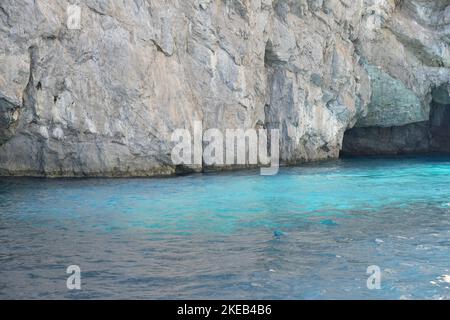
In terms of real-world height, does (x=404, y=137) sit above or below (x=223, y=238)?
above

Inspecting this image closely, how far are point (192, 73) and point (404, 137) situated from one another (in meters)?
15.8

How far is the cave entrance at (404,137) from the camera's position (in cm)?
3272

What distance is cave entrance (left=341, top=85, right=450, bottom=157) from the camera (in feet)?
107

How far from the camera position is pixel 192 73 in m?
21.6

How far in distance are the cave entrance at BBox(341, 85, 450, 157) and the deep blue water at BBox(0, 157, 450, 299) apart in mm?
14525

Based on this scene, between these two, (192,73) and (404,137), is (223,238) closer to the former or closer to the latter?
(192,73)

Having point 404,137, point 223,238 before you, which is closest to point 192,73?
point 223,238

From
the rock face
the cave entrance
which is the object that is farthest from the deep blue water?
the cave entrance

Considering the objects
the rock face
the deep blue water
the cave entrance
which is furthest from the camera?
the cave entrance

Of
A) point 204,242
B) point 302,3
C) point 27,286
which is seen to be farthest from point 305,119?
point 27,286

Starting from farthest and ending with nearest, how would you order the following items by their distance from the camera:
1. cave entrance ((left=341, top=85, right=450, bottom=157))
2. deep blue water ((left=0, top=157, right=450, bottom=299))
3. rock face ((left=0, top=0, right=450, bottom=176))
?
1. cave entrance ((left=341, top=85, right=450, bottom=157))
2. rock face ((left=0, top=0, right=450, bottom=176))
3. deep blue water ((left=0, top=157, right=450, bottom=299))

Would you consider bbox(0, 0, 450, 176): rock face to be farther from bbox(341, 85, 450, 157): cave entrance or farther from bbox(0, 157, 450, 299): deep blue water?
bbox(341, 85, 450, 157): cave entrance

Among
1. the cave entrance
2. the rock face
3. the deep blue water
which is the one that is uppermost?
the rock face

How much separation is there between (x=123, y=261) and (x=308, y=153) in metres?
17.8
